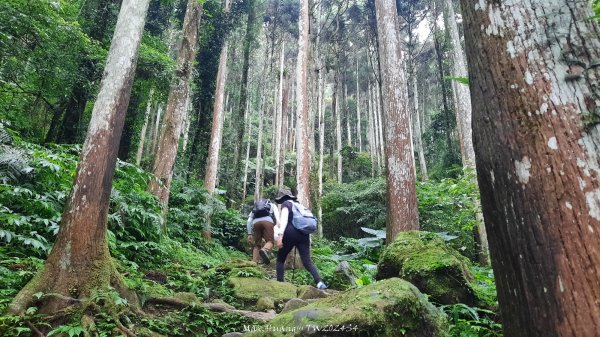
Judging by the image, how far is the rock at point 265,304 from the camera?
197 inches

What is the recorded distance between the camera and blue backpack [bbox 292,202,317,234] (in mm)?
5441

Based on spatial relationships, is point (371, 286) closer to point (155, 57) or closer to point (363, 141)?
point (155, 57)

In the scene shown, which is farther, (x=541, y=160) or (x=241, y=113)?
(x=241, y=113)

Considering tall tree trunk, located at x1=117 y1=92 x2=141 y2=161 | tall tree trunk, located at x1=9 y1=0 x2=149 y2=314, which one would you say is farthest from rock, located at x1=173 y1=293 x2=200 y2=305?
tall tree trunk, located at x1=117 y1=92 x2=141 y2=161

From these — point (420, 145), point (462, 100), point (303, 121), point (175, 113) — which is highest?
point (420, 145)

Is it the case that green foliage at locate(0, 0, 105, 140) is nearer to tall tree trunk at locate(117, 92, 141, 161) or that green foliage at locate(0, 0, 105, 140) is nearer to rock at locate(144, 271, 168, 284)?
tall tree trunk at locate(117, 92, 141, 161)

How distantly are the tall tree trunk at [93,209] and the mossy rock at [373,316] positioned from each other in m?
1.80

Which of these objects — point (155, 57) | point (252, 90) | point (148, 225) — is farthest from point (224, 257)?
point (252, 90)

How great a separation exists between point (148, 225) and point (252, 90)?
3146 centimetres

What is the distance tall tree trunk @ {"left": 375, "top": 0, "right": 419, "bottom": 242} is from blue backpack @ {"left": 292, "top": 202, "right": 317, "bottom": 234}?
2.06 metres

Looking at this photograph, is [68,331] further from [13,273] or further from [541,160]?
[541,160]

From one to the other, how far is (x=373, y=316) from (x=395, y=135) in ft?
17.0

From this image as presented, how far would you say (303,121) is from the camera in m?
10.8

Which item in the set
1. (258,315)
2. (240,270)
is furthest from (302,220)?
(240,270)
